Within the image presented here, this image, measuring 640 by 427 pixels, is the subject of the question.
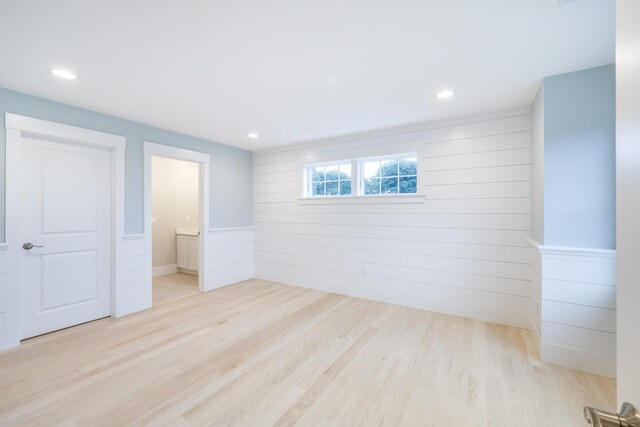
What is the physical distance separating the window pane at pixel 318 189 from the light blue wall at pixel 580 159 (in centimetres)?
285

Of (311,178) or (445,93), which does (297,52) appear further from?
(311,178)

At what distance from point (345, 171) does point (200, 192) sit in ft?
7.40

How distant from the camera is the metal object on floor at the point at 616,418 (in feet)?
1.57

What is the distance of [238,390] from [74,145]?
308cm

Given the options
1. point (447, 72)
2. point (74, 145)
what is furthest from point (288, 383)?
point (74, 145)

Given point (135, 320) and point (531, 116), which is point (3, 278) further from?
point (531, 116)

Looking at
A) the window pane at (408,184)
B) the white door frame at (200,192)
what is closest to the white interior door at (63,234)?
the white door frame at (200,192)

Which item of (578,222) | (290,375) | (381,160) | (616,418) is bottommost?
(290,375)

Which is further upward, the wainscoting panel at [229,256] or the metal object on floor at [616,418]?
the metal object on floor at [616,418]

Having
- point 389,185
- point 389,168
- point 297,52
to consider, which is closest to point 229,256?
point 389,185

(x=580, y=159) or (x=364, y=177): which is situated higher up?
(x=364, y=177)

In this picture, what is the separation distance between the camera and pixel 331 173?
4.38 metres

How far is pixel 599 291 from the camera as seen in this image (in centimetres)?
213

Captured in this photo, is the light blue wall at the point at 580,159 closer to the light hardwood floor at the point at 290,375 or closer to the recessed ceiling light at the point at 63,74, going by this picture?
the light hardwood floor at the point at 290,375
